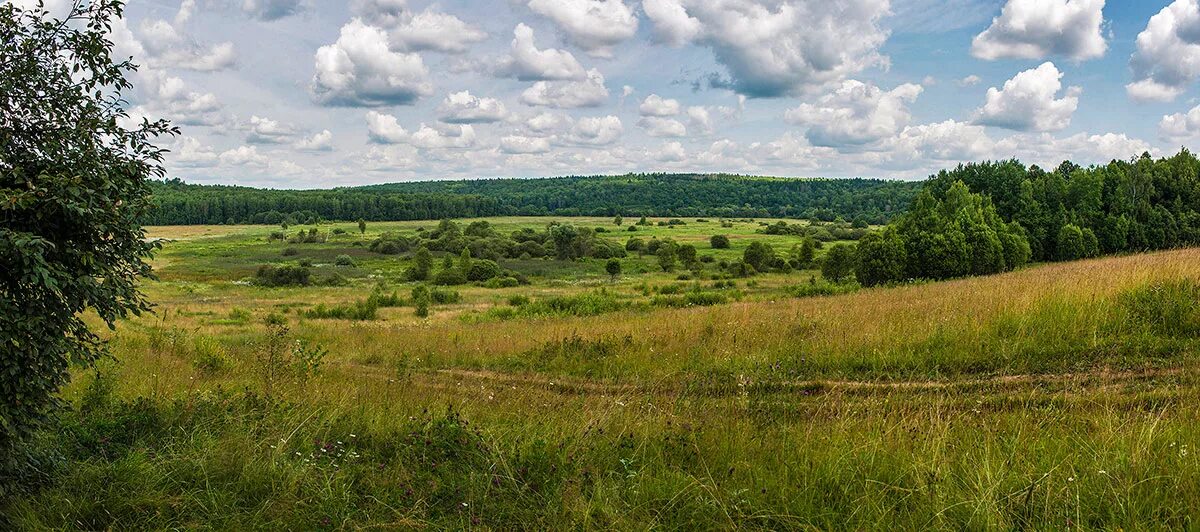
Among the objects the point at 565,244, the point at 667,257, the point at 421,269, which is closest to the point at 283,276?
the point at 421,269

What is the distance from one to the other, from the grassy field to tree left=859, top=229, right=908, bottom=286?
129 ft

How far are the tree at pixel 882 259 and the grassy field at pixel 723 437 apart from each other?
1543 inches

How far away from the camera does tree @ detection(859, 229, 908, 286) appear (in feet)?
162

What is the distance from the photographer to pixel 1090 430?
17.7 ft

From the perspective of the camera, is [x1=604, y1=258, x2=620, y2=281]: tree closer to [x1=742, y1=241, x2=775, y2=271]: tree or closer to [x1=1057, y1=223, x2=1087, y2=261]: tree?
[x1=742, y1=241, x2=775, y2=271]: tree

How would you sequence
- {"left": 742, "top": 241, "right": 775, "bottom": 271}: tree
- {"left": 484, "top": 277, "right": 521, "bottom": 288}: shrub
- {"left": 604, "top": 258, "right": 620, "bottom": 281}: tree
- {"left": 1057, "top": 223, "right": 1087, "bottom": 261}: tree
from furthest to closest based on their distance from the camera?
{"left": 742, "top": 241, "right": 775, "bottom": 271}: tree < {"left": 604, "top": 258, "right": 620, "bottom": 281}: tree < {"left": 484, "top": 277, "right": 521, "bottom": 288}: shrub < {"left": 1057, "top": 223, "right": 1087, "bottom": 261}: tree

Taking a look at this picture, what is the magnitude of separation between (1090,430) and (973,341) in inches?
164

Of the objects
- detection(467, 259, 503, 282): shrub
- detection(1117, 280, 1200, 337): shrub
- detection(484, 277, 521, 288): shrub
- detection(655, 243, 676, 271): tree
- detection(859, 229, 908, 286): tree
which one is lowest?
detection(484, 277, 521, 288): shrub

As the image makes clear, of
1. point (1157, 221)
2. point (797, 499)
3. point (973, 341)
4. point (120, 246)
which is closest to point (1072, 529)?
point (797, 499)

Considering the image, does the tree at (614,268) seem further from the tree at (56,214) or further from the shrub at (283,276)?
the tree at (56,214)

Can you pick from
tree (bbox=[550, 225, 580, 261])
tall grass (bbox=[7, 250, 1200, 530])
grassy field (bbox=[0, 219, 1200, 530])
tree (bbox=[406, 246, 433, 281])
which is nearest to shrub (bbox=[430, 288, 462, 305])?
tree (bbox=[406, 246, 433, 281])

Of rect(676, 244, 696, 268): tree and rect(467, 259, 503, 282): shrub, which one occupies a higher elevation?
rect(676, 244, 696, 268): tree

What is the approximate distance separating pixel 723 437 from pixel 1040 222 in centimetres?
6712

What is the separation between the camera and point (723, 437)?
18.5 feet
